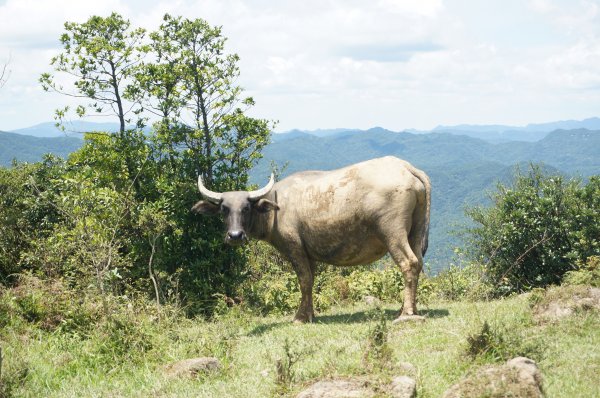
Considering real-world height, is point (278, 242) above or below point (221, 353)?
above

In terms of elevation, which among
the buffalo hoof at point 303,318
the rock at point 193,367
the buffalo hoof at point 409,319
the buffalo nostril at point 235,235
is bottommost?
the buffalo hoof at point 303,318

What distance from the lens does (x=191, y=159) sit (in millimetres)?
13727

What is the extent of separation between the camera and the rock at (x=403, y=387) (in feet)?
18.3

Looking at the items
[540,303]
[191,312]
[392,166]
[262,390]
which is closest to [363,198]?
[392,166]

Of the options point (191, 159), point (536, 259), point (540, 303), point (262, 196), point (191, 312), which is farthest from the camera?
point (536, 259)

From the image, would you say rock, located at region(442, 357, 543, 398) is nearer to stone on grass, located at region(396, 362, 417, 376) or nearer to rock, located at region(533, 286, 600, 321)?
stone on grass, located at region(396, 362, 417, 376)

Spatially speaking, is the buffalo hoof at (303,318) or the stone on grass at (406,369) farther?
the buffalo hoof at (303,318)

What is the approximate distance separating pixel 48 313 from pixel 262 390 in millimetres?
4993

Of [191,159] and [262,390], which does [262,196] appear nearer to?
[191,159]

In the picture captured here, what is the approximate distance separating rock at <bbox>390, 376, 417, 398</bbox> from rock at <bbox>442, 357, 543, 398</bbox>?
0.27 m

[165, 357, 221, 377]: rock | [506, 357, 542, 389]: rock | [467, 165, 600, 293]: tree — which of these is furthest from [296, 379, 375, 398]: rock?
[467, 165, 600, 293]: tree

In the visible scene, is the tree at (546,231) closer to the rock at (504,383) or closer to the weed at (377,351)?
the weed at (377,351)

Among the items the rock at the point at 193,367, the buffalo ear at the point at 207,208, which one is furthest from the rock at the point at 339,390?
the buffalo ear at the point at 207,208

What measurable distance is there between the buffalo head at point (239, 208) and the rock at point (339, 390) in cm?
430
